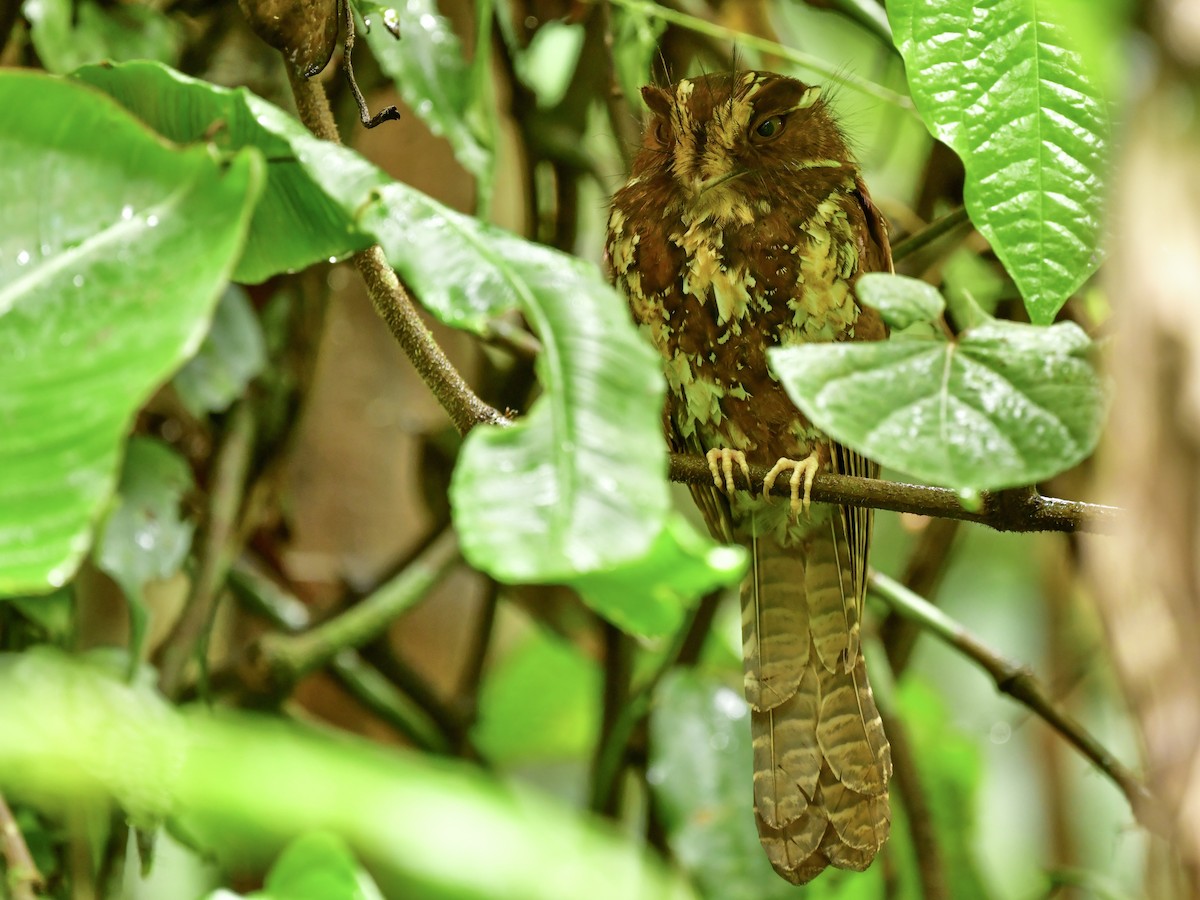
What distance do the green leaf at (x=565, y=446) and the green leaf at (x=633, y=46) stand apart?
893 mm

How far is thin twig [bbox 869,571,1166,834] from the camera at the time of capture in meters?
1.52

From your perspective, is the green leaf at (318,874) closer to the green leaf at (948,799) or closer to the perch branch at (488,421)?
the perch branch at (488,421)

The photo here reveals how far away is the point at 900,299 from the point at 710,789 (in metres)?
1.02

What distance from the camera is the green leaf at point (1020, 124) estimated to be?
99 cm

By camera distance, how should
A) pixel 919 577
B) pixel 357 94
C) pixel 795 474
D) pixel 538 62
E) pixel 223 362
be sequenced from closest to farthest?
pixel 357 94 → pixel 795 474 → pixel 223 362 → pixel 919 577 → pixel 538 62

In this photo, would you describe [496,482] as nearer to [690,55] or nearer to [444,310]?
[444,310]

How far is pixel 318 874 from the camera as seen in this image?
1.17 meters

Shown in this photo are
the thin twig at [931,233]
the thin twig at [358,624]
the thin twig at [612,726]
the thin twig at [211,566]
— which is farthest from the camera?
the thin twig at [612,726]

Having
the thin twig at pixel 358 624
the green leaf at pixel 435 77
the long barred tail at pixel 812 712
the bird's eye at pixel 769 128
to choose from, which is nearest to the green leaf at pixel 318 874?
the long barred tail at pixel 812 712

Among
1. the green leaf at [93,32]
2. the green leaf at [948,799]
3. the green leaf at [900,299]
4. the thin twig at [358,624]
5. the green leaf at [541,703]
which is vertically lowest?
the green leaf at [541,703]

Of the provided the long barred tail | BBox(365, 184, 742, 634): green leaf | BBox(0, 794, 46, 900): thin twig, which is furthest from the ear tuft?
BBox(0, 794, 46, 900): thin twig

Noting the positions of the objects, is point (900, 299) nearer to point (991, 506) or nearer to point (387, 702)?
point (991, 506)

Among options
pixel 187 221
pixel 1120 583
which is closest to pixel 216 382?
pixel 187 221

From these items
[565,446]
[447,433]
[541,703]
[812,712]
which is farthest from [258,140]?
[541,703]
